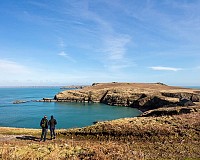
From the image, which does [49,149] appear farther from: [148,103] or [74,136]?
[148,103]

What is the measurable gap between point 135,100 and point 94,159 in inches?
5637

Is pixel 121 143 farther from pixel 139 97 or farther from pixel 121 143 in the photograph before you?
pixel 139 97

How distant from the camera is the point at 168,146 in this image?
25.2 meters

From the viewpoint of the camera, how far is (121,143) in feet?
91.4

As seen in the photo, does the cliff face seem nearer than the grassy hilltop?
No

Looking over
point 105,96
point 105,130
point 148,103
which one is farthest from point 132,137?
point 105,96

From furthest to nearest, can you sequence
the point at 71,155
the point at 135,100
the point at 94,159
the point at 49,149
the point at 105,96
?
the point at 105,96
the point at 135,100
the point at 49,149
the point at 71,155
the point at 94,159

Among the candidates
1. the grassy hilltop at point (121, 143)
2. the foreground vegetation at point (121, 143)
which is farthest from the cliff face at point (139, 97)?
the grassy hilltop at point (121, 143)

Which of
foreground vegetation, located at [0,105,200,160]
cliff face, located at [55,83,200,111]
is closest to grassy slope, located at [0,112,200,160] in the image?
foreground vegetation, located at [0,105,200,160]

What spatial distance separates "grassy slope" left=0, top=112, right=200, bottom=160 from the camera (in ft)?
70.2

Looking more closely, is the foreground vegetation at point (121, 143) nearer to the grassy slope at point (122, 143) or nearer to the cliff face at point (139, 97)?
the grassy slope at point (122, 143)

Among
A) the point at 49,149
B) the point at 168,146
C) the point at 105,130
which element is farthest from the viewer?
the point at 105,130

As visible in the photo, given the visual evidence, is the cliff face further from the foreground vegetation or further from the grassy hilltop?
the grassy hilltop

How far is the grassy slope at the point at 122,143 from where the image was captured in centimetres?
2139
